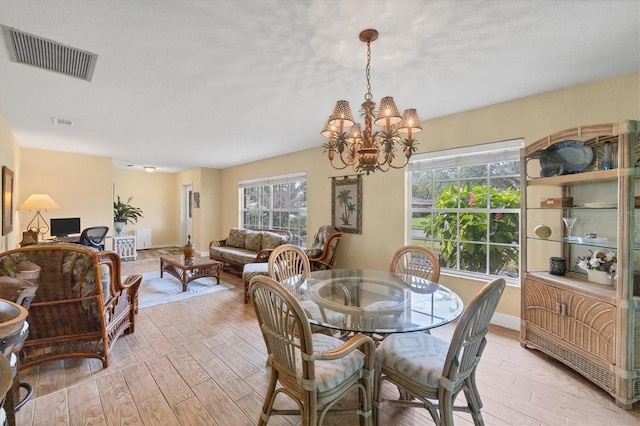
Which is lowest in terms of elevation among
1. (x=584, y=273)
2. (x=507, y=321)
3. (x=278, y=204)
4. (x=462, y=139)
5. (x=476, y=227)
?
(x=507, y=321)

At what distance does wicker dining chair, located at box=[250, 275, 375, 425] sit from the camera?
50.5 inches

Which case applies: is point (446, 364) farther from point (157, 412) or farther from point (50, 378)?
point (50, 378)

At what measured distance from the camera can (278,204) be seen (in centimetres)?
606

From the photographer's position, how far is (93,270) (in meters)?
2.14

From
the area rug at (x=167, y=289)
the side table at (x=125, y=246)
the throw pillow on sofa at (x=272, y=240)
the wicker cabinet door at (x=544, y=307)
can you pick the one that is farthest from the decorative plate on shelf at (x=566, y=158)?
the side table at (x=125, y=246)

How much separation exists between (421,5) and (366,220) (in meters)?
2.95

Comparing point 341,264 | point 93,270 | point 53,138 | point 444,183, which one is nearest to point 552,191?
point 444,183

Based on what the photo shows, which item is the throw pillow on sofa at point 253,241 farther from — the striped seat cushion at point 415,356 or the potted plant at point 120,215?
the striped seat cushion at point 415,356

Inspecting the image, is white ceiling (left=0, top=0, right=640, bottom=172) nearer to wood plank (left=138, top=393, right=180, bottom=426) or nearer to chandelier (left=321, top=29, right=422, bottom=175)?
chandelier (left=321, top=29, right=422, bottom=175)

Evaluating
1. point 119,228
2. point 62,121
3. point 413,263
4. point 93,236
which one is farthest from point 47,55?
point 119,228

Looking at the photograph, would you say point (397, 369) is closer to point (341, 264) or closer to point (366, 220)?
point (366, 220)

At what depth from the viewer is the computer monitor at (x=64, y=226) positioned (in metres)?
5.13

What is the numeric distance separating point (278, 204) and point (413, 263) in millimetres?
3908

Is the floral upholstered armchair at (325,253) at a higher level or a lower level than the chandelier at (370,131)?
lower
